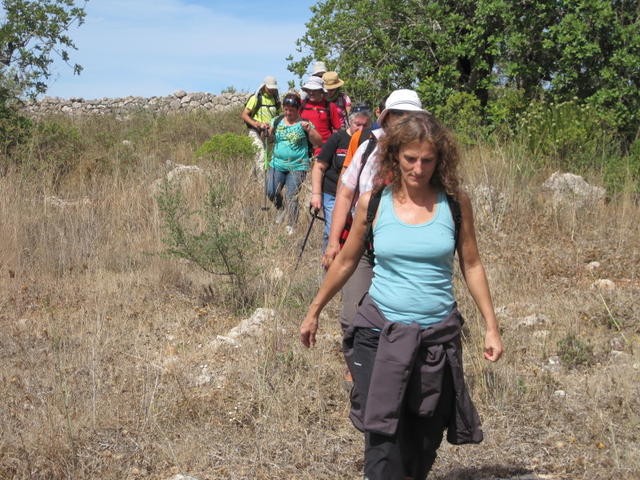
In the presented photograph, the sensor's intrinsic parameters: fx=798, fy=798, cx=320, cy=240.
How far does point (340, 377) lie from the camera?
191 inches

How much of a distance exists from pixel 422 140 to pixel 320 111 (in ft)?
17.2

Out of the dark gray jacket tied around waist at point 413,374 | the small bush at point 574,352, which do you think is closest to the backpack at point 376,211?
the dark gray jacket tied around waist at point 413,374

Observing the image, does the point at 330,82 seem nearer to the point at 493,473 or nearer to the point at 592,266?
the point at 592,266

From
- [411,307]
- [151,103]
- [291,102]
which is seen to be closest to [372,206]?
[411,307]

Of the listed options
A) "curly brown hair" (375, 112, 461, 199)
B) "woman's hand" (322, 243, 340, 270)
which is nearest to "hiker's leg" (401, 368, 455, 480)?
"curly brown hair" (375, 112, 461, 199)

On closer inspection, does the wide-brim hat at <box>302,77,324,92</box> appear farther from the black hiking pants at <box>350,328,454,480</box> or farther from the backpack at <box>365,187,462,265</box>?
the black hiking pants at <box>350,328,454,480</box>

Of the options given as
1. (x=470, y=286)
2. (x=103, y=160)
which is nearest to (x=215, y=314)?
(x=470, y=286)

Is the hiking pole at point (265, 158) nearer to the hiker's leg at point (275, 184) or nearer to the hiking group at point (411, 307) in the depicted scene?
the hiker's leg at point (275, 184)

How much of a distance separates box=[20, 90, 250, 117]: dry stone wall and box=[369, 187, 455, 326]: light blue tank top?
733 inches

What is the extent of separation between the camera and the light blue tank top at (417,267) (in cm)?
290

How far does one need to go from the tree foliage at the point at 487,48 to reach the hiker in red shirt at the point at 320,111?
5.45 meters

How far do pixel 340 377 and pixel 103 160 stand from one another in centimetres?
A: 788

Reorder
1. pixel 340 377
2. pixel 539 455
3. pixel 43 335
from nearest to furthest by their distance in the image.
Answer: pixel 539 455 < pixel 340 377 < pixel 43 335

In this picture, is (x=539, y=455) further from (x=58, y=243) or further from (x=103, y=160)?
(x=103, y=160)
